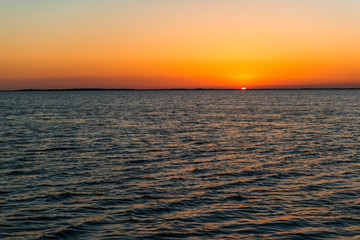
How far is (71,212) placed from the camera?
15602 millimetres

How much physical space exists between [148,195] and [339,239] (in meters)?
8.62

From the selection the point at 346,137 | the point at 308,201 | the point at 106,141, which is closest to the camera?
the point at 308,201

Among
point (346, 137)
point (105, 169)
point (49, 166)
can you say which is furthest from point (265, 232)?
point (346, 137)

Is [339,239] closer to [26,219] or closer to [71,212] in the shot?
[71,212]

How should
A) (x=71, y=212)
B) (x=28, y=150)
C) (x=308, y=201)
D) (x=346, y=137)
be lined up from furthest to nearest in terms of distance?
1. (x=346, y=137)
2. (x=28, y=150)
3. (x=308, y=201)
4. (x=71, y=212)

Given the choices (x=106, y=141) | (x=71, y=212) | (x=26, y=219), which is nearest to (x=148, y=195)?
(x=71, y=212)

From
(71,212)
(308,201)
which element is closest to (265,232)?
(308,201)

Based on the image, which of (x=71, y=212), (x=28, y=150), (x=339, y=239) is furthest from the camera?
(x=28, y=150)

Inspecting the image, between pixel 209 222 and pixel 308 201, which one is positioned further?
pixel 308 201

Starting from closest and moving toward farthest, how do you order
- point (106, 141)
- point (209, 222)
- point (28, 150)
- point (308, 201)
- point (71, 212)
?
point (209, 222) < point (71, 212) < point (308, 201) < point (28, 150) < point (106, 141)

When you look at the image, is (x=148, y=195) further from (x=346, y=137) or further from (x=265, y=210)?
(x=346, y=137)

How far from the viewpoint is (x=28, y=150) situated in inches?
1238

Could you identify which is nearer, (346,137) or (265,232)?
(265,232)

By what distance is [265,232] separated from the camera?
13539mm
